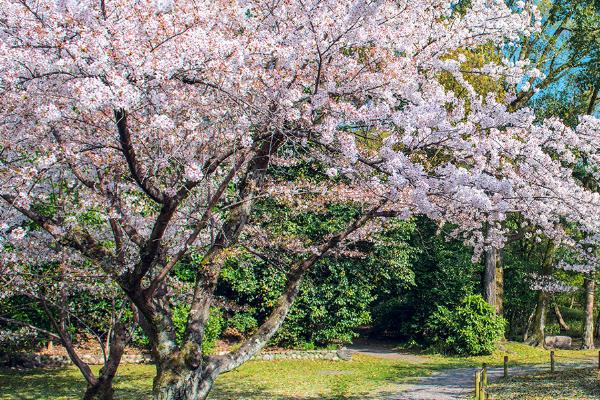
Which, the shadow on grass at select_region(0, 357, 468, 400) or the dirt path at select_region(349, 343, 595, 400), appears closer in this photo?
the shadow on grass at select_region(0, 357, 468, 400)

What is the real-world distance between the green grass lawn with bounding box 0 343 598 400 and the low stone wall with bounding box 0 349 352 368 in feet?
0.97

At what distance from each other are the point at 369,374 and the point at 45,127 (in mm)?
9781

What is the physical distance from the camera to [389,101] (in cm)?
552

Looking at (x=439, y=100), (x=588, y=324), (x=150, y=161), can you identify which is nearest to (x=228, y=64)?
(x=150, y=161)

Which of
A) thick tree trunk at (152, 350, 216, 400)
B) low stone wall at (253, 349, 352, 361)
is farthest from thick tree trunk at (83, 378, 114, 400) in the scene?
low stone wall at (253, 349, 352, 361)

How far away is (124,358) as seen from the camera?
42.5 ft

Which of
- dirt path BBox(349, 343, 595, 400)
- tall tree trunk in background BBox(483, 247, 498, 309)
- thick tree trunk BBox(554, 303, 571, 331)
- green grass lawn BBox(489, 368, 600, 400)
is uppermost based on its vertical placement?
tall tree trunk in background BBox(483, 247, 498, 309)

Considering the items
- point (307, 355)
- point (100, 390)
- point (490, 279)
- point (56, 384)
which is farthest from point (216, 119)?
point (490, 279)

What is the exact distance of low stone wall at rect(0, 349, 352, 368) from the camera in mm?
11914

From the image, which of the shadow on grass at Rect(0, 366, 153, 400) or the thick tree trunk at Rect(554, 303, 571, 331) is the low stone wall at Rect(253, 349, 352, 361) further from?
the thick tree trunk at Rect(554, 303, 571, 331)

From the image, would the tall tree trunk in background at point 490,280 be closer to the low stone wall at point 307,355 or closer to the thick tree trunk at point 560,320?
the low stone wall at point 307,355

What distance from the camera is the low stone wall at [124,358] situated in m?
11.9

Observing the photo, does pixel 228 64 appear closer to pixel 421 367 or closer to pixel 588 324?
pixel 421 367

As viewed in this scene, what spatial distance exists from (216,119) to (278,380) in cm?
755
